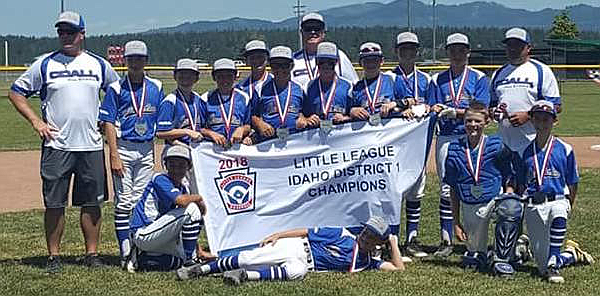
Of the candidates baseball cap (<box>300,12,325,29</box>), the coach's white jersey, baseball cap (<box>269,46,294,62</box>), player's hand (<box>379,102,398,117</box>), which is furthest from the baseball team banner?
baseball cap (<box>300,12,325,29</box>)

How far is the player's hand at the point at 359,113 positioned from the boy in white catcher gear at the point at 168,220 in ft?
4.82

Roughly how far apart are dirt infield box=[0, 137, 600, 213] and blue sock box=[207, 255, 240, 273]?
470 centimetres

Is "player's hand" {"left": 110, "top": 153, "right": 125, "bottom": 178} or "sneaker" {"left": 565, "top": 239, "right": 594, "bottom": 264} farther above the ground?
"player's hand" {"left": 110, "top": 153, "right": 125, "bottom": 178}

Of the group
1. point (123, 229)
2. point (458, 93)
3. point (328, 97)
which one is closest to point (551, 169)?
point (458, 93)

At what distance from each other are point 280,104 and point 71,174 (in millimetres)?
1844

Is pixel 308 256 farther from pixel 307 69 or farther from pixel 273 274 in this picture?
pixel 307 69

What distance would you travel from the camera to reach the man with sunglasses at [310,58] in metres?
8.30

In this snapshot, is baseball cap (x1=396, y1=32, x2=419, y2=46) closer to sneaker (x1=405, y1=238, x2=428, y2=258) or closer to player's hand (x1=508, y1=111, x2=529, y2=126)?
player's hand (x1=508, y1=111, x2=529, y2=126)

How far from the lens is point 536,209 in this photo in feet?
23.0

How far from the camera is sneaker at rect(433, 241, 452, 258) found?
7848 mm

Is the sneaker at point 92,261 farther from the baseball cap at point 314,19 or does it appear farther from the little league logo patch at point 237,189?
the baseball cap at point 314,19

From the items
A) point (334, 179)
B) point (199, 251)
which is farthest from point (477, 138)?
point (199, 251)

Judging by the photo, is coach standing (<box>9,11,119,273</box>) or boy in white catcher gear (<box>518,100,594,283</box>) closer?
boy in white catcher gear (<box>518,100,594,283</box>)

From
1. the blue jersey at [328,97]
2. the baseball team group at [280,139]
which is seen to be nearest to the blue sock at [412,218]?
the baseball team group at [280,139]
